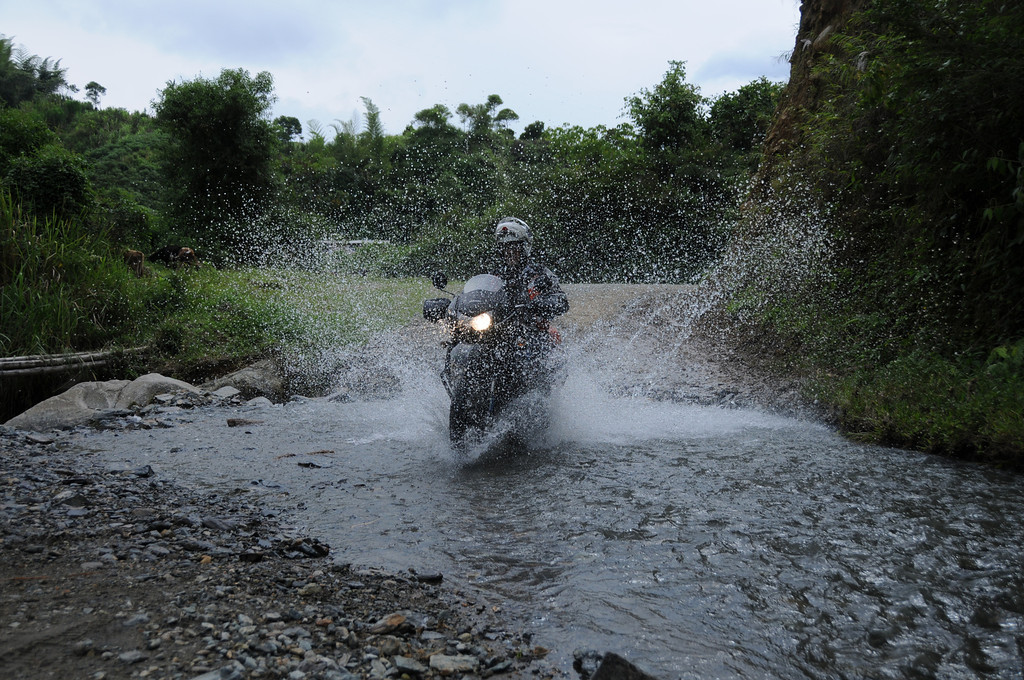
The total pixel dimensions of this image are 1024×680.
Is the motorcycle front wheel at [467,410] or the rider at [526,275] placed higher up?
the rider at [526,275]

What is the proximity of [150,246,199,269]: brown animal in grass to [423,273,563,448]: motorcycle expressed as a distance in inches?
512

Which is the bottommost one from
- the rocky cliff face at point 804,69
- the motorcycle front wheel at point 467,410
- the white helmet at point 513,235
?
the motorcycle front wheel at point 467,410

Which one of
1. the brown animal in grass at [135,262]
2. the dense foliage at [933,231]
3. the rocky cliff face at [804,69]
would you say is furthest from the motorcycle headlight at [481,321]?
the brown animal in grass at [135,262]

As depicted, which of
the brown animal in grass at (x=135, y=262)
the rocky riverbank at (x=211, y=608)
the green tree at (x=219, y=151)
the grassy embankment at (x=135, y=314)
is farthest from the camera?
the green tree at (x=219, y=151)

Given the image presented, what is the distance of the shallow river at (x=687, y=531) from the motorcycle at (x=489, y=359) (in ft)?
1.33

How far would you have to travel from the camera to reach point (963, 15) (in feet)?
19.4

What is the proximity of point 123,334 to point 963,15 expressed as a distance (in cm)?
1128

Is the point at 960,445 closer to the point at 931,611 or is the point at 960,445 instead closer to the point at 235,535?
the point at 931,611

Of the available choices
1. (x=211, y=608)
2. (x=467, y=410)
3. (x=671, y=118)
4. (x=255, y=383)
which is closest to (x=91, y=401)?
(x=255, y=383)

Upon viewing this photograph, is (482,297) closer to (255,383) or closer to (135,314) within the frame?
(255,383)

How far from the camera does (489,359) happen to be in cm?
537

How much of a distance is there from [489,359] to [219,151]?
21617 millimetres

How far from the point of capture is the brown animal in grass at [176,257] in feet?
54.7

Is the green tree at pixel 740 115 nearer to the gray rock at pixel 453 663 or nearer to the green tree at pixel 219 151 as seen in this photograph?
the green tree at pixel 219 151
